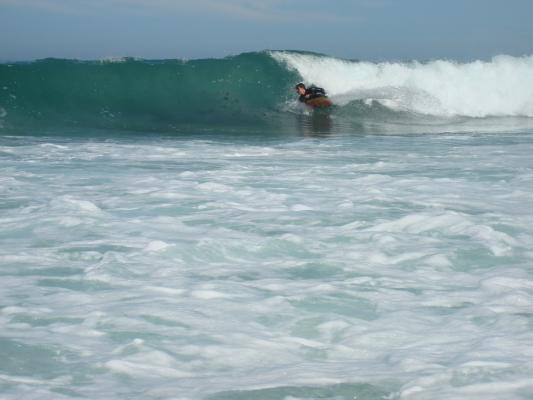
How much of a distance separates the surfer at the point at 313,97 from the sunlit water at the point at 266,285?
485 inches

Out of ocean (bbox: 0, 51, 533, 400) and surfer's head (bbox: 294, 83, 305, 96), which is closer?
ocean (bbox: 0, 51, 533, 400)

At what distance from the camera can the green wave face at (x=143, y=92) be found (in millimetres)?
18719

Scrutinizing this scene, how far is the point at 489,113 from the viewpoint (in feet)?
77.9

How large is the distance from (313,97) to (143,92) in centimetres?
458

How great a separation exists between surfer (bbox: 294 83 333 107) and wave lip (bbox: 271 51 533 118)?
1.06 m

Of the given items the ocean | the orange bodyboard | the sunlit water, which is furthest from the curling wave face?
the sunlit water

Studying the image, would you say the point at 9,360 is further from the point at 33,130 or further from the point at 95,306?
the point at 33,130

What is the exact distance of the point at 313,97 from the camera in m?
21.8

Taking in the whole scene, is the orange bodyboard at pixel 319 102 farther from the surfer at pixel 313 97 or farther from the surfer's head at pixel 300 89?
the surfer's head at pixel 300 89

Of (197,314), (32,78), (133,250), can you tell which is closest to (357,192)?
(133,250)

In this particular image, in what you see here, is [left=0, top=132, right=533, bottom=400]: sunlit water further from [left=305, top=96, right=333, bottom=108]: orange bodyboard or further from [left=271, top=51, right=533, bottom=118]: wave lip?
[left=271, top=51, right=533, bottom=118]: wave lip

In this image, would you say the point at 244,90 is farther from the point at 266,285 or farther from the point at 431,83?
the point at 266,285

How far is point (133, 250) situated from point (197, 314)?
1.53 meters

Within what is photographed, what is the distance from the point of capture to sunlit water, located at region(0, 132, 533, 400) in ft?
11.6
